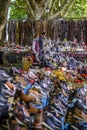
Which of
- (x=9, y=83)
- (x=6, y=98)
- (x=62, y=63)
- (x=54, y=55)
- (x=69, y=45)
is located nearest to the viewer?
(x=6, y=98)

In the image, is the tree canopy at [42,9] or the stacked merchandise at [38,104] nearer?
the stacked merchandise at [38,104]

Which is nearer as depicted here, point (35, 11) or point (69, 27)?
point (69, 27)

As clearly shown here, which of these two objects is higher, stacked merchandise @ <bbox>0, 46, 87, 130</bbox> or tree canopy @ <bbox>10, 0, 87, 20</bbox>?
tree canopy @ <bbox>10, 0, 87, 20</bbox>

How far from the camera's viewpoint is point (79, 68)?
11.9m

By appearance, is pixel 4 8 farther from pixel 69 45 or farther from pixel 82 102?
pixel 82 102

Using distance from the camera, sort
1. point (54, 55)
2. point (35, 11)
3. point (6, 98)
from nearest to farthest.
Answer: point (6, 98) → point (54, 55) → point (35, 11)

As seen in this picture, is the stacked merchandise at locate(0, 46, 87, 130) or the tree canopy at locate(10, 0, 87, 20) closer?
the stacked merchandise at locate(0, 46, 87, 130)

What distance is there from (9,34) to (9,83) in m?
12.4

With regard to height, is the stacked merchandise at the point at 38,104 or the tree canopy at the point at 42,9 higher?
the tree canopy at the point at 42,9

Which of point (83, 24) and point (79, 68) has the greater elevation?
point (83, 24)

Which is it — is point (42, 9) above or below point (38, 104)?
Result: above

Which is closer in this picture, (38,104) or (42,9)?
(38,104)

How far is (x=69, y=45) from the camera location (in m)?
15.4

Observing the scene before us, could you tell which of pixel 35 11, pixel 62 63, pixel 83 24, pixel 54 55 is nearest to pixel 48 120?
pixel 62 63
